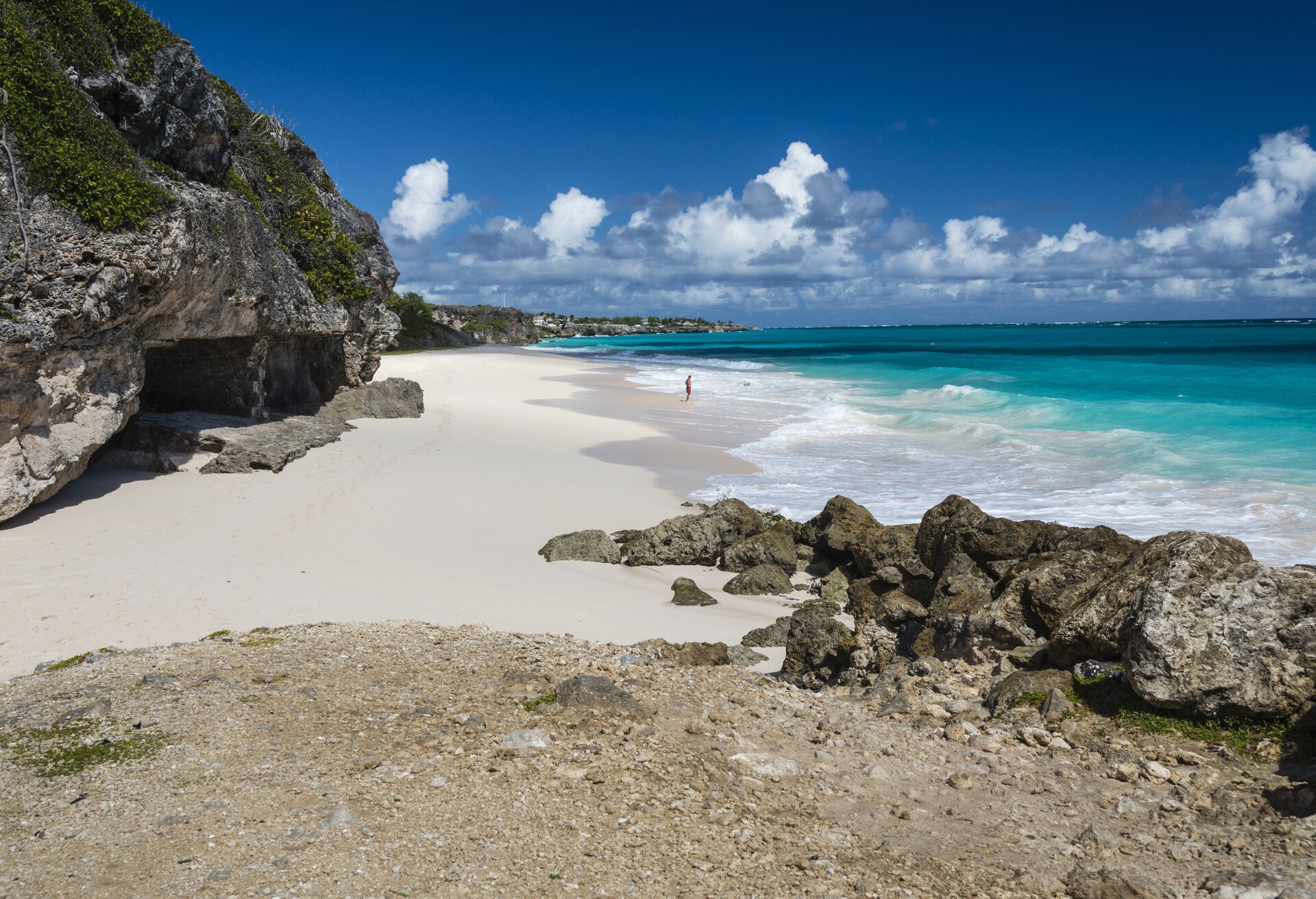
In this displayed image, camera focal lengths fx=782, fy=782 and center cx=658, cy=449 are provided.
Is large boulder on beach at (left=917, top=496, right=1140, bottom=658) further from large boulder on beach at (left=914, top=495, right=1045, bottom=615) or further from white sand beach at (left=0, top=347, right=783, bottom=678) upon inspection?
white sand beach at (left=0, top=347, right=783, bottom=678)

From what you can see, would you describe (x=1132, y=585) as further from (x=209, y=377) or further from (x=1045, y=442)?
(x=1045, y=442)

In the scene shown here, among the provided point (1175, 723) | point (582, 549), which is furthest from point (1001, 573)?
point (582, 549)

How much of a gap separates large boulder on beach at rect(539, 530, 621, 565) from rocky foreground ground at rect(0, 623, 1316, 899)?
5.08m

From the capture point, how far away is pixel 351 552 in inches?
416

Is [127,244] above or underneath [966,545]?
above

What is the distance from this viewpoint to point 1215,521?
13180mm

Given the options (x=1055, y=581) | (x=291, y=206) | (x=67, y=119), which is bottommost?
(x=1055, y=581)

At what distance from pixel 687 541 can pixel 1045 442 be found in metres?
15.6

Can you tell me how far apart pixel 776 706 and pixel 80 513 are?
10.7 meters

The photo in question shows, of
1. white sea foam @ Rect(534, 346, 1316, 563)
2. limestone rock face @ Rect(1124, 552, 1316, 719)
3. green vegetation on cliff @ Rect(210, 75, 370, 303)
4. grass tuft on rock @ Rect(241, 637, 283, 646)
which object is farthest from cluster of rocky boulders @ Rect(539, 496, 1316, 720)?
green vegetation on cliff @ Rect(210, 75, 370, 303)

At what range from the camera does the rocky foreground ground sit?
348 cm

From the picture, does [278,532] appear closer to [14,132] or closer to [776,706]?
[14,132]

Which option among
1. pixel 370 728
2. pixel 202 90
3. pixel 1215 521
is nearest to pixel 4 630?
pixel 370 728

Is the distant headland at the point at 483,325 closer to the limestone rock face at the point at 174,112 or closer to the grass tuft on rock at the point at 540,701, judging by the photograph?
the limestone rock face at the point at 174,112
